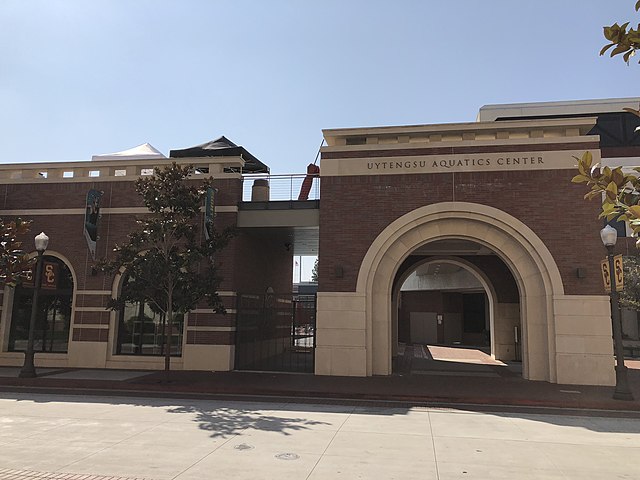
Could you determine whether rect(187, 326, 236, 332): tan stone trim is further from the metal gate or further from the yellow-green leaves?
the yellow-green leaves

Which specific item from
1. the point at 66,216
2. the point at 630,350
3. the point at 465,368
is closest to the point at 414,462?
the point at 465,368

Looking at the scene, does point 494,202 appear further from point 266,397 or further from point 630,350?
point 630,350

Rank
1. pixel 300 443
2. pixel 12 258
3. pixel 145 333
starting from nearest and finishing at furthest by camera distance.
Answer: pixel 300 443, pixel 12 258, pixel 145 333

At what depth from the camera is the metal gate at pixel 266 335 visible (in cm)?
1842

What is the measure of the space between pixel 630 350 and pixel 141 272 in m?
25.9

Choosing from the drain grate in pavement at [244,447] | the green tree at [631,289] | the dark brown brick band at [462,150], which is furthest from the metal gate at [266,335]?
the green tree at [631,289]

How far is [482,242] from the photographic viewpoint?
17031mm

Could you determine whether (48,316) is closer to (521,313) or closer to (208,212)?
(208,212)

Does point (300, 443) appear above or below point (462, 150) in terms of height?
below

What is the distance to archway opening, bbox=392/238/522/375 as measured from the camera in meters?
21.5

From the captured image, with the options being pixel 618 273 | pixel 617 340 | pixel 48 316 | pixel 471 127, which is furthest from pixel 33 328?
pixel 618 273

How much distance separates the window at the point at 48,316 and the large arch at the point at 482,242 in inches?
432

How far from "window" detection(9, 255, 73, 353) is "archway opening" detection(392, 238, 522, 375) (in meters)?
12.4

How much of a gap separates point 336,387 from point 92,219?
35.0ft
